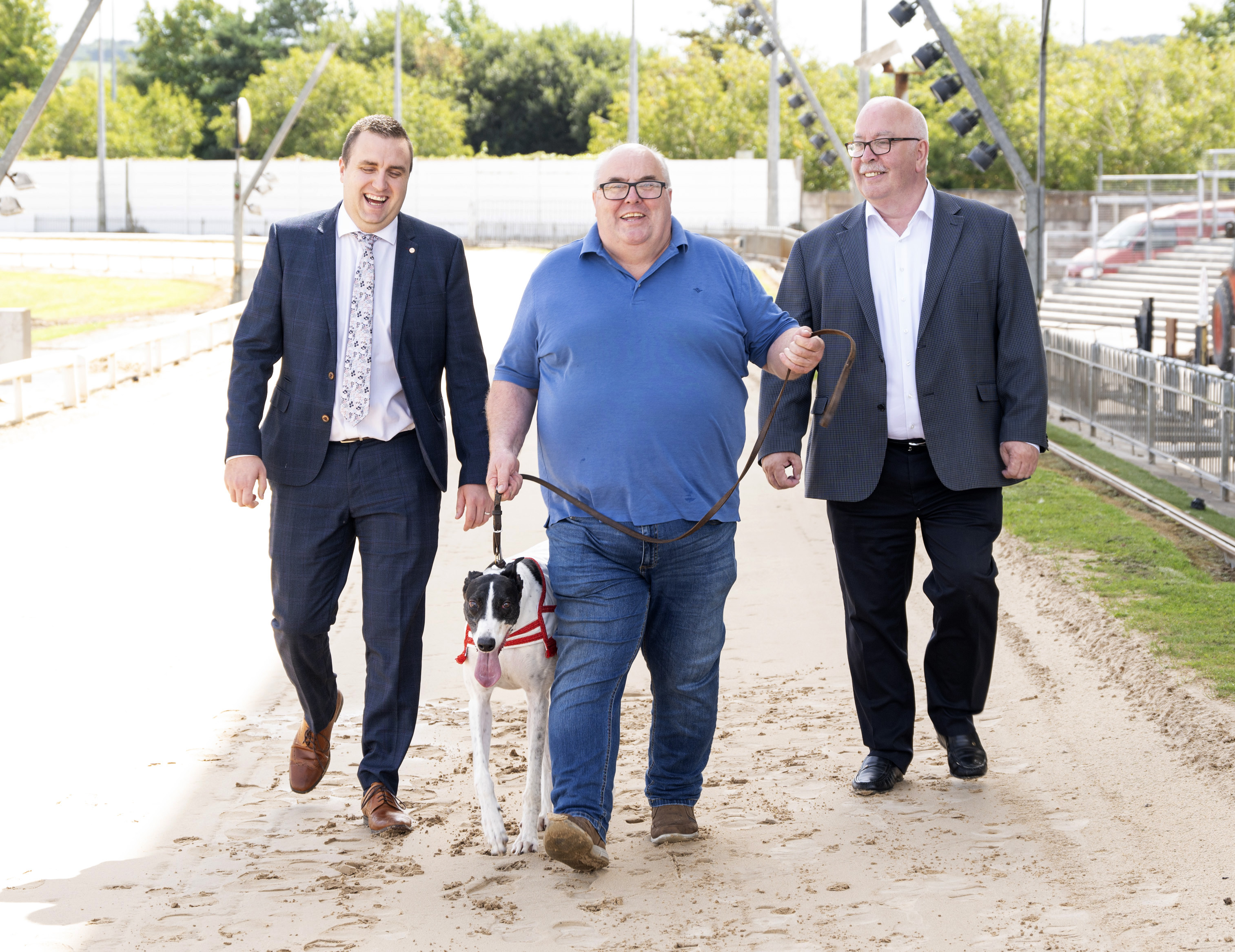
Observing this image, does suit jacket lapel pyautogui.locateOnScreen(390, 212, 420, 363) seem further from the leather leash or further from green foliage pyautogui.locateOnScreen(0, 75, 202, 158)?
green foliage pyautogui.locateOnScreen(0, 75, 202, 158)

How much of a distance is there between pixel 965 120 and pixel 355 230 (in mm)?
15880

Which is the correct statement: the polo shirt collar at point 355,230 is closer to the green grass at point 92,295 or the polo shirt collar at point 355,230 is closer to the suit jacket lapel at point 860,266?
the suit jacket lapel at point 860,266

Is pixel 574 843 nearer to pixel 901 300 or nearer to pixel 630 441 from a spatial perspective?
pixel 630 441

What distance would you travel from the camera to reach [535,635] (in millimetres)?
4516

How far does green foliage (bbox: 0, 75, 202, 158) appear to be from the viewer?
75.9m

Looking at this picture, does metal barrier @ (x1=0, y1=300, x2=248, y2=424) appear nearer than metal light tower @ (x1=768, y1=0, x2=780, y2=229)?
Yes

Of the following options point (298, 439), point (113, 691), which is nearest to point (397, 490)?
point (298, 439)

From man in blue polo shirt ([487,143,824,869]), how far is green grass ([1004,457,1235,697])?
2734 mm

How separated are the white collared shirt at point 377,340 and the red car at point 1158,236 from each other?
96.3 ft

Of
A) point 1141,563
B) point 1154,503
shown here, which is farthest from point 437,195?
point 1141,563

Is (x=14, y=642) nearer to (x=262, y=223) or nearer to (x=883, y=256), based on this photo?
(x=883, y=256)

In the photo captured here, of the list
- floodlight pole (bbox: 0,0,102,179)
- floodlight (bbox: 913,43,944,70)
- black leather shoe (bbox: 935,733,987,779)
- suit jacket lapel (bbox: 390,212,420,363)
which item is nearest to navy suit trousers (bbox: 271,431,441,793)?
suit jacket lapel (bbox: 390,212,420,363)

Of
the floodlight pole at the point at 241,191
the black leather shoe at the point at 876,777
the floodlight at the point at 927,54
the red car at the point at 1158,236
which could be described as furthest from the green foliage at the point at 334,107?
the black leather shoe at the point at 876,777

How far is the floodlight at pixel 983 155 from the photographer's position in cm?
1917
